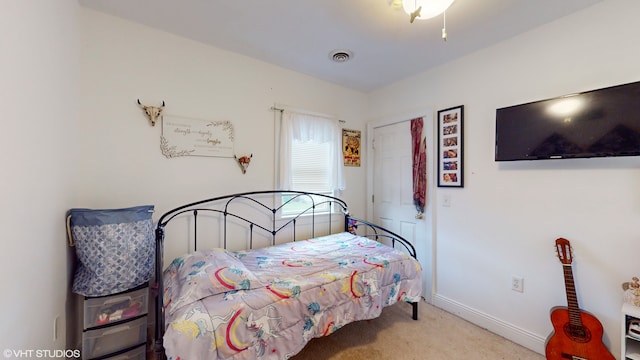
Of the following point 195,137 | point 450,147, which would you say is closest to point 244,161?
point 195,137

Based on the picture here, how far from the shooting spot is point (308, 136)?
289 centimetres

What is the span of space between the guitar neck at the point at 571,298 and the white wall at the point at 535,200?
0.42ft

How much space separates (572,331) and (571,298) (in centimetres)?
22

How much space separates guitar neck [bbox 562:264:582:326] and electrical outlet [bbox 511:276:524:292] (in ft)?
1.10

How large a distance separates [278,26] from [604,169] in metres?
2.56

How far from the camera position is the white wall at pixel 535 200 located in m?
1.63

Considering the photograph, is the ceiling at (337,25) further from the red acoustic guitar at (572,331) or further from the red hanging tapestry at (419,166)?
the red acoustic guitar at (572,331)

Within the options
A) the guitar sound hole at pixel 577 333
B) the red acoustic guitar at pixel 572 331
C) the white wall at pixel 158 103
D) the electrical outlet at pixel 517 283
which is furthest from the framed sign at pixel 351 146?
the guitar sound hole at pixel 577 333

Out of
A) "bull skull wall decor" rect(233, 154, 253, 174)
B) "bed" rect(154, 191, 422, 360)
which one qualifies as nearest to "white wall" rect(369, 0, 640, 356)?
"bed" rect(154, 191, 422, 360)

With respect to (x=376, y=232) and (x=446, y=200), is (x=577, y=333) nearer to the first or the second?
(x=446, y=200)

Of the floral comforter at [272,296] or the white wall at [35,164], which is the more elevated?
the white wall at [35,164]

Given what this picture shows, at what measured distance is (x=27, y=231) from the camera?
1.12m

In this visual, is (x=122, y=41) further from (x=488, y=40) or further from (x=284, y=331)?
(x=488, y=40)

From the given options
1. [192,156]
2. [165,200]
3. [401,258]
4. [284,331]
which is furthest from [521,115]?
[165,200]
